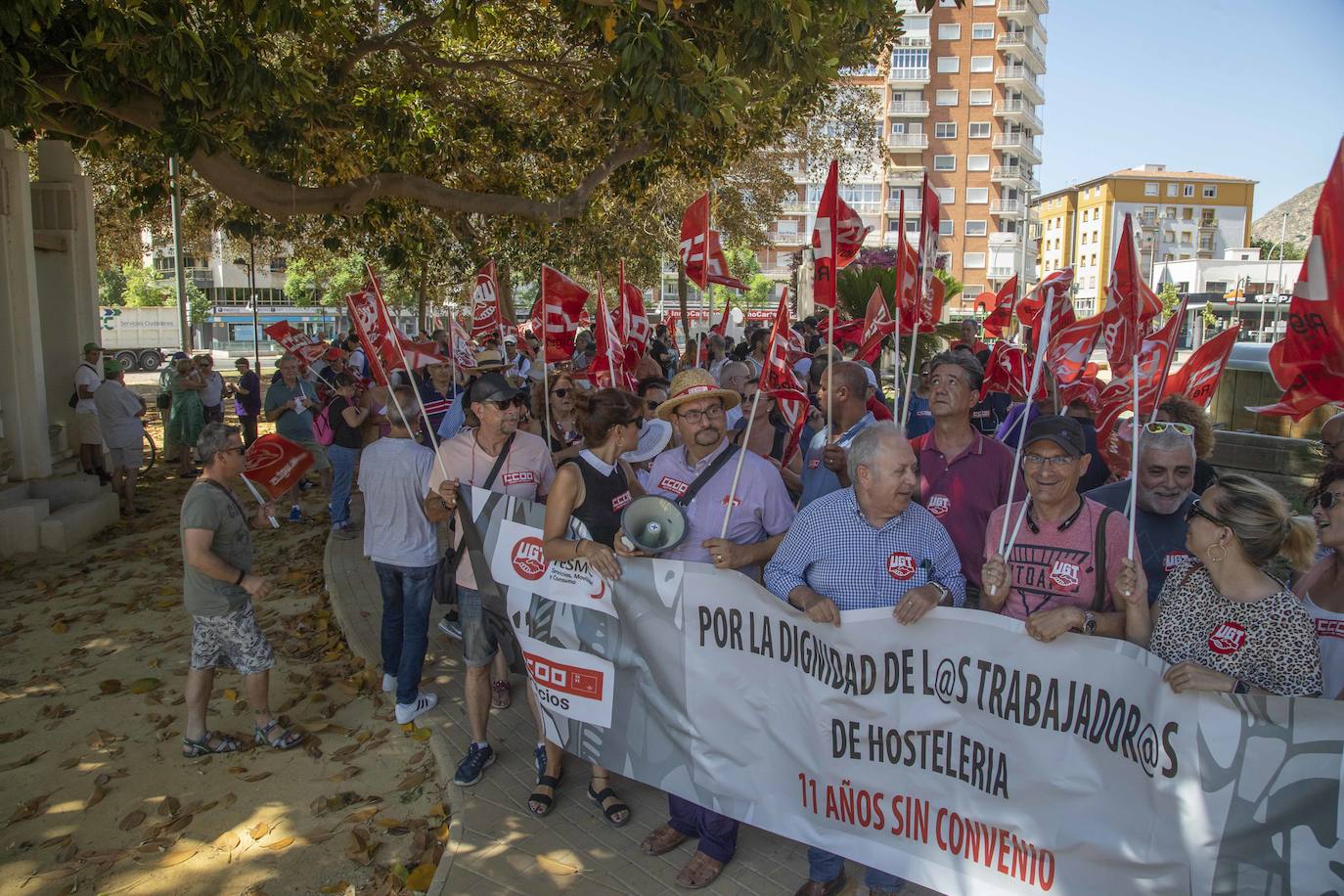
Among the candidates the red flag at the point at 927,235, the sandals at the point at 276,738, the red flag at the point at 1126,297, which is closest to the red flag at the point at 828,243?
the red flag at the point at 927,235

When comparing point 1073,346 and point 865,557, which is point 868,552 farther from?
point 1073,346

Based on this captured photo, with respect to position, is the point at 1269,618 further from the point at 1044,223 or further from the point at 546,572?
→ the point at 1044,223

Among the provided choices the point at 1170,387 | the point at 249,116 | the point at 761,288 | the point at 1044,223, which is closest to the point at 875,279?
the point at 1170,387

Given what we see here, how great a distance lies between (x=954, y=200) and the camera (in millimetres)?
84062

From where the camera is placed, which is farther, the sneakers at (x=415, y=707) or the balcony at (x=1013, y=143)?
the balcony at (x=1013, y=143)

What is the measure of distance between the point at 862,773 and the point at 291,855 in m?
2.69

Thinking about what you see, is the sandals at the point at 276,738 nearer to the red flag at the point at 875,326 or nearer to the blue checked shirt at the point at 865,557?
the blue checked shirt at the point at 865,557

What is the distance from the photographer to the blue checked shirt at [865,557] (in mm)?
3715

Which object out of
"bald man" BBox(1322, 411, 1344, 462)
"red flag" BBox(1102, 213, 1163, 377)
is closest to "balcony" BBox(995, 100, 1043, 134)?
"bald man" BBox(1322, 411, 1344, 462)

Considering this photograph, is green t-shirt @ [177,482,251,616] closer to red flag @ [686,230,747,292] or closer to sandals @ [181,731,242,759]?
sandals @ [181,731,242,759]

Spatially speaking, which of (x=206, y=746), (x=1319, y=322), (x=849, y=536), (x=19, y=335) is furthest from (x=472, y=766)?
(x=19, y=335)

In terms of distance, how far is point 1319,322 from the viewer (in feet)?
12.3

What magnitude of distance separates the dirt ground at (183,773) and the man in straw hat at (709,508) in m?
1.19

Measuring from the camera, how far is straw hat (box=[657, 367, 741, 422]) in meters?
4.40
